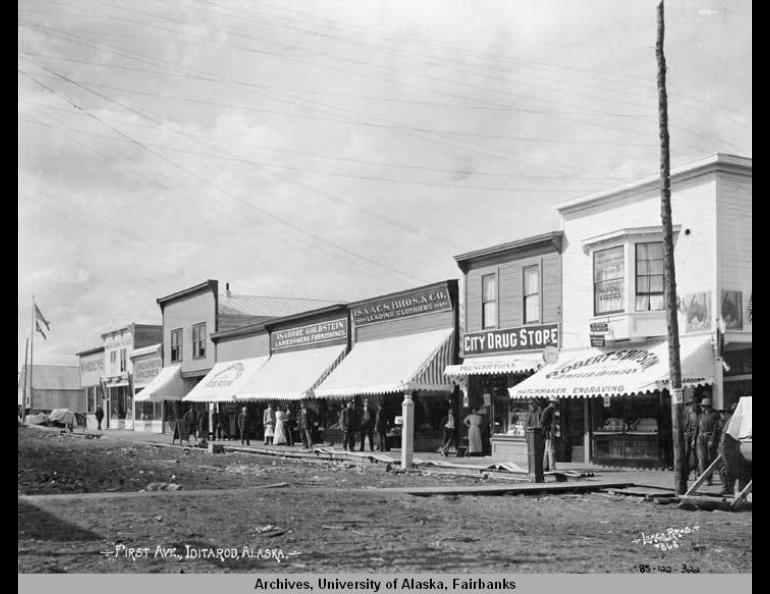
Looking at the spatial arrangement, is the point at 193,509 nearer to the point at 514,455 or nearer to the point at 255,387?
the point at 514,455

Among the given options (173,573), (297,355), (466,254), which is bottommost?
(173,573)

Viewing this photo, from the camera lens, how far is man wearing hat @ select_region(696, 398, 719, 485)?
20234mm

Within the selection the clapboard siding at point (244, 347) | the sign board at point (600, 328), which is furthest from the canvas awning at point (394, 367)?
the clapboard siding at point (244, 347)

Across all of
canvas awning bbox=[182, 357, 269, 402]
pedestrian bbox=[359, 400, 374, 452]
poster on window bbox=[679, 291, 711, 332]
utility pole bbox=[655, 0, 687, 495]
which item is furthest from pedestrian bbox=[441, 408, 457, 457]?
canvas awning bbox=[182, 357, 269, 402]

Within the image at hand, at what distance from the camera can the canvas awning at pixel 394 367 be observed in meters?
30.7

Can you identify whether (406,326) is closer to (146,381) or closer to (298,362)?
(298,362)

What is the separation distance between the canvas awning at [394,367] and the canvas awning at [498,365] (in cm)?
64

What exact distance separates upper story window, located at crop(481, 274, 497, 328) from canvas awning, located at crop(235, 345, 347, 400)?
29.0 ft

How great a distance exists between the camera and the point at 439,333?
31875 millimetres

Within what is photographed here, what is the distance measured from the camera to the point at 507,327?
28.6 metres

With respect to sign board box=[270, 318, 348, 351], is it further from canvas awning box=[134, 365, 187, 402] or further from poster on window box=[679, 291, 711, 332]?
poster on window box=[679, 291, 711, 332]

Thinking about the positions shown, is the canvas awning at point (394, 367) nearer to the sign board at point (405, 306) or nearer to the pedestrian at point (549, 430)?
the sign board at point (405, 306)
